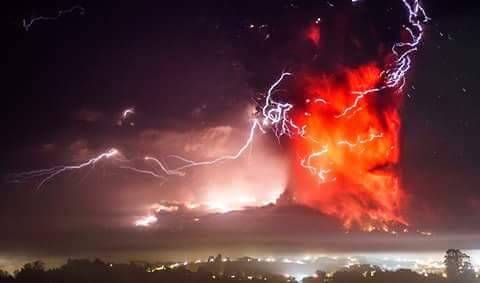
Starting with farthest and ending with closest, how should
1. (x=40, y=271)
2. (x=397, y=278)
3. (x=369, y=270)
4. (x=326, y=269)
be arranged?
(x=326, y=269), (x=369, y=270), (x=397, y=278), (x=40, y=271)

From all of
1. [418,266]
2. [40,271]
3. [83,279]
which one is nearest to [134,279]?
[83,279]

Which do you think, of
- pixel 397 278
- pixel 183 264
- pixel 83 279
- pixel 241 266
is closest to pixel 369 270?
pixel 397 278

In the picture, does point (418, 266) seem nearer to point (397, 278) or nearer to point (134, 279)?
point (397, 278)

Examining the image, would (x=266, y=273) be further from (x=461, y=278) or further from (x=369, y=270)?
(x=461, y=278)

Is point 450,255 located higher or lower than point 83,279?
higher

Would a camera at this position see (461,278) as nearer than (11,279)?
No

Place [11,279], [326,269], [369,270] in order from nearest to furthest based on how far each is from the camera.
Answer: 1. [11,279]
2. [369,270]
3. [326,269]

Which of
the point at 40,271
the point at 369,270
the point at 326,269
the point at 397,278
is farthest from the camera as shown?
the point at 326,269

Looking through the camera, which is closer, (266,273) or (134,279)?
(134,279)

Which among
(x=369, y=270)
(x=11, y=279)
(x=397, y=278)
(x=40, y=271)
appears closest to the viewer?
(x=11, y=279)
